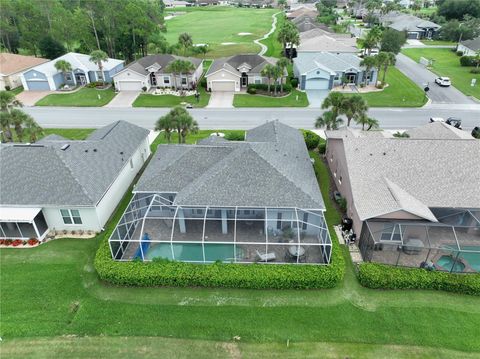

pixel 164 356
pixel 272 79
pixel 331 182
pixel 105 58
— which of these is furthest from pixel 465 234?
pixel 105 58

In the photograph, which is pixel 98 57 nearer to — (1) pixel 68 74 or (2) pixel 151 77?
(1) pixel 68 74

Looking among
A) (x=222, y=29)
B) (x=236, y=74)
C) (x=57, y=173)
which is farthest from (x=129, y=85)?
(x=222, y=29)

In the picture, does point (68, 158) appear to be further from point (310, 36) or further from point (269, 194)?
point (310, 36)

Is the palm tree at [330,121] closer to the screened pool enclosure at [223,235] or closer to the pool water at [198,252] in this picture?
the screened pool enclosure at [223,235]

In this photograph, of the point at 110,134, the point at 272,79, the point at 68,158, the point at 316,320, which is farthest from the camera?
the point at 272,79

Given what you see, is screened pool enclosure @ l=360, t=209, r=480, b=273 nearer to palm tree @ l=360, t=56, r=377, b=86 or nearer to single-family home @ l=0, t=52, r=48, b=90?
palm tree @ l=360, t=56, r=377, b=86

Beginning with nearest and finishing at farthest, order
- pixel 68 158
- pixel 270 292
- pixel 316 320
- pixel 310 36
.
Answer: pixel 316 320 → pixel 270 292 → pixel 68 158 → pixel 310 36

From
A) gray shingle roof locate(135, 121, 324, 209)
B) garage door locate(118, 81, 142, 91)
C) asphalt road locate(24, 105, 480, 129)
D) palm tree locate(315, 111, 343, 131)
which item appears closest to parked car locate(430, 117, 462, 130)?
asphalt road locate(24, 105, 480, 129)
